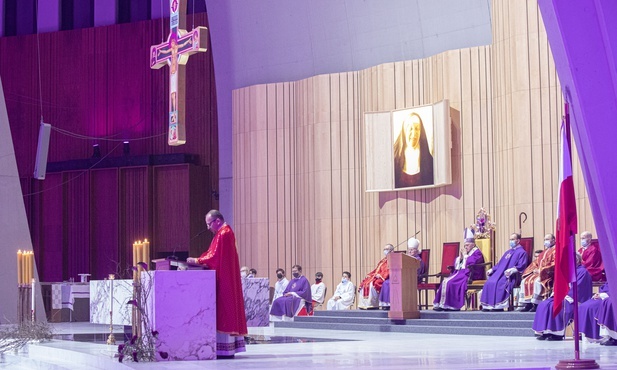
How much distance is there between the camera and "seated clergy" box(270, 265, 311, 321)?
17078mm

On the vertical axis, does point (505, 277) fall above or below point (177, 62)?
below

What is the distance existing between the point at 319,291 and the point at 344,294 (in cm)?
57

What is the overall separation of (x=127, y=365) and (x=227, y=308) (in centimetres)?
106

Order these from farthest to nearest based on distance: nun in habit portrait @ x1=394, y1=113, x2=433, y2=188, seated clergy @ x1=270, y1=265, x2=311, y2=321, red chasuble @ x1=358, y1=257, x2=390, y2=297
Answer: seated clergy @ x1=270, y1=265, x2=311, y2=321 → nun in habit portrait @ x1=394, y1=113, x2=433, y2=188 → red chasuble @ x1=358, y1=257, x2=390, y2=297

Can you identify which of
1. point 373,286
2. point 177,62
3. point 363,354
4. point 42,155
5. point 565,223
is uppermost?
point 177,62

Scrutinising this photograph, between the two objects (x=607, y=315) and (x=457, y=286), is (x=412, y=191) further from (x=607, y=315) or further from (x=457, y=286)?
(x=607, y=315)

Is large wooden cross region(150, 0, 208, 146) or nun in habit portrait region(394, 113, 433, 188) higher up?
large wooden cross region(150, 0, 208, 146)

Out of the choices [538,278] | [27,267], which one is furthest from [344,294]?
[27,267]

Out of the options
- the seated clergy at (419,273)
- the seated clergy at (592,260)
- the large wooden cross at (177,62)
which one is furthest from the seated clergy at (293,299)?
the seated clergy at (592,260)

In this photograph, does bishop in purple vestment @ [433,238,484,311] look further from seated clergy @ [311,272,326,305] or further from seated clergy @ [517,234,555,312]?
seated clergy @ [311,272,326,305]

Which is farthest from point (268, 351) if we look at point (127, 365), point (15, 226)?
point (15, 226)

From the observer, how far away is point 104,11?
23.1 m

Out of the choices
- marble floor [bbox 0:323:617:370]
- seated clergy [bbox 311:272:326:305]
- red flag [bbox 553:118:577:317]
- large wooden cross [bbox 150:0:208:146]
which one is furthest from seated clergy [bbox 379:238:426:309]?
red flag [bbox 553:118:577:317]

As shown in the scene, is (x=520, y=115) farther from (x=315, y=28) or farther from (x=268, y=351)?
(x=268, y=351)
